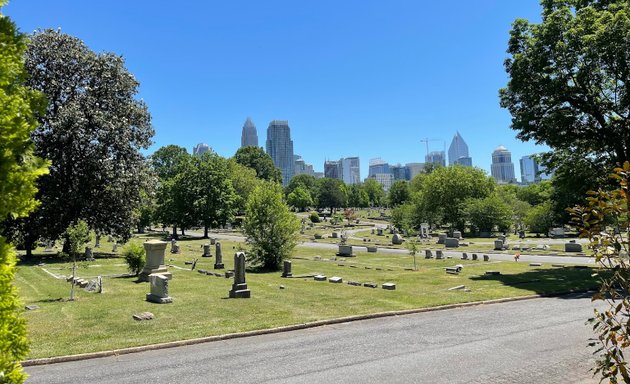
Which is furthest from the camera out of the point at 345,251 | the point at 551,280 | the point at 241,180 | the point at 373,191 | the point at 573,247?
the point at 373,191

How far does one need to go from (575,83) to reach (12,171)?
24.2 meters

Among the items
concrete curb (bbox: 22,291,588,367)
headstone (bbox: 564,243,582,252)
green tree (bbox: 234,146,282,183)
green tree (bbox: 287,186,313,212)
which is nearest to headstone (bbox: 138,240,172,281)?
concrete curb (bbox: 22,291,588,367)

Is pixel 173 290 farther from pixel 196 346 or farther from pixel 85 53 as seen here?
pixel 85 53

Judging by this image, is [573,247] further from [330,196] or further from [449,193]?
[330,196]

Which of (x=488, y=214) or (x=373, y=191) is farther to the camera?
(x=373, y=191)

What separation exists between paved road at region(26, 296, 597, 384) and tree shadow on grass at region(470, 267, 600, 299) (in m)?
5.50

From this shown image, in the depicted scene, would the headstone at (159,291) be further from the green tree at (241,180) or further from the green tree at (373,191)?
the green tree at (373,191)

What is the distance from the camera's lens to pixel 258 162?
125 metres

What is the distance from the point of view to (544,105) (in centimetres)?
2216

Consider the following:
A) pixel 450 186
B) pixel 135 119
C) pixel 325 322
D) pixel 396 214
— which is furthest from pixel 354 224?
pixel 325 322

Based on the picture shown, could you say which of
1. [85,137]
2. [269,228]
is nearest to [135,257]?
[269,228]

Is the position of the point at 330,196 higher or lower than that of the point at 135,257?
higher

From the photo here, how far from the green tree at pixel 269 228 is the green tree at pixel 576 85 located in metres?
14.3

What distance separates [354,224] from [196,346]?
8460 cm
